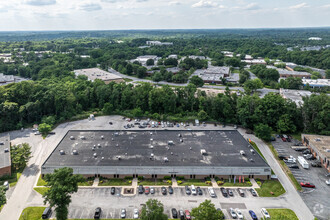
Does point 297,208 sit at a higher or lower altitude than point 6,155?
lower

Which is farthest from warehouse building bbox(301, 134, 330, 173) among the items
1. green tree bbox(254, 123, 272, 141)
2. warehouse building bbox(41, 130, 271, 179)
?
warehouse building bbox(41, 130, 271, 179)

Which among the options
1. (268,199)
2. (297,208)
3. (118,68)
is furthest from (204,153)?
→ (118,68)

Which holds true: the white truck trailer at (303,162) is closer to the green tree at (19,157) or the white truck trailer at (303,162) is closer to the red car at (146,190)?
the red car at (146,190)

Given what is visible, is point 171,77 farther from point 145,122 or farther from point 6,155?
point 6,155

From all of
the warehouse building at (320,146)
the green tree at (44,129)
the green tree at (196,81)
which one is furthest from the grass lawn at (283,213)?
the green tree at (196,81)

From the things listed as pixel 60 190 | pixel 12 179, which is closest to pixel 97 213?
pixel 60 190

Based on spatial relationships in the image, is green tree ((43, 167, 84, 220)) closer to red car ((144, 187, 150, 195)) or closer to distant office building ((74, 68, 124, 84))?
red car ((144, 187, 150, 195))

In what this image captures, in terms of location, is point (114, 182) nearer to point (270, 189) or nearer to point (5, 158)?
point (5, 158)
